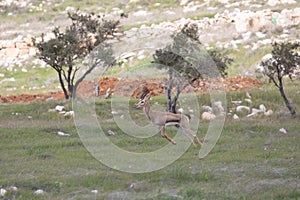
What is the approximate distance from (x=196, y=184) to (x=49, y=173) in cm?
313

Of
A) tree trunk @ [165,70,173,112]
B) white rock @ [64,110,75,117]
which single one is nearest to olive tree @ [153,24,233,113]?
tree trunk @ [165,70,173,112]

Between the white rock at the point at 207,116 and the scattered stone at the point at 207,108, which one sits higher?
the white rock at the point at 207,116

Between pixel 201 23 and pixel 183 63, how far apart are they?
1695 cm

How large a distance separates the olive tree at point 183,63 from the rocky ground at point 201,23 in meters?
4.72

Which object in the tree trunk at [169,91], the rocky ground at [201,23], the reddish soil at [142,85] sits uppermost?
the tree trunk at [169,91]

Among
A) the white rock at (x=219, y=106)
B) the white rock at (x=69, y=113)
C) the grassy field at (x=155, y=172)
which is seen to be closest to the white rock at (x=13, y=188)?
the grassy field at (x=155, y=172)

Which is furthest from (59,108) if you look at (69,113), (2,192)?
(2,192)

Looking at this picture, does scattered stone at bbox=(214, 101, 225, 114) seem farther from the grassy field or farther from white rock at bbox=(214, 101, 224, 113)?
the grassy field

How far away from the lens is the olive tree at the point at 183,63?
2080 cm

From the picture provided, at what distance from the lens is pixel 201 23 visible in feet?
123

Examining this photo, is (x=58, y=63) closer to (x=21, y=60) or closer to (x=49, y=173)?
(x=49, y=173)

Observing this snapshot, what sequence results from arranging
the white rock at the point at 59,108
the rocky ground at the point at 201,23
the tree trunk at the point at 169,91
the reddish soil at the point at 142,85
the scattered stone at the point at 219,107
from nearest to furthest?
the tree trunk at the point at 169,91
the scattered stone at the point at 219,107
the white rock at the point at 59,108
the reddish soil at the point at 142,85
the rocky ground at the point at 201,23

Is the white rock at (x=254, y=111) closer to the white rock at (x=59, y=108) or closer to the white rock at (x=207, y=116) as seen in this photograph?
the white rock at (x=207, y=116)

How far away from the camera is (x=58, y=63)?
78.1 feet
